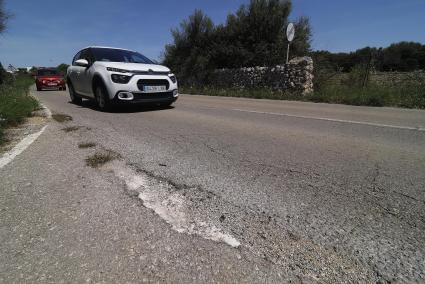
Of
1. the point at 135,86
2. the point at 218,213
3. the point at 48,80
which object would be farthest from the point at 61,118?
the point at 48,80

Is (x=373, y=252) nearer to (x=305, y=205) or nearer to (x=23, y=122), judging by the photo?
(x=305, y=205)

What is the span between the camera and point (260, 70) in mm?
17031

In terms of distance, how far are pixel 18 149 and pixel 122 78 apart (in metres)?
3.33

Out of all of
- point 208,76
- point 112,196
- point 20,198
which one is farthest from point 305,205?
point 208,76

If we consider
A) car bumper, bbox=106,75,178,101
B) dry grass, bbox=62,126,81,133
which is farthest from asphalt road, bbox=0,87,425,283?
car bumper, bbox=106,75,178,101

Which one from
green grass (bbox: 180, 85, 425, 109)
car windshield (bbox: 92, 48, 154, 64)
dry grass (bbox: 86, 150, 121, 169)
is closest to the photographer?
dry grass (bbox: 86, 150, 121, 169)

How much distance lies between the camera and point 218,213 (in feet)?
7.04

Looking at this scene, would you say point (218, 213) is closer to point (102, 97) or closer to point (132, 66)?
point (132, 66)

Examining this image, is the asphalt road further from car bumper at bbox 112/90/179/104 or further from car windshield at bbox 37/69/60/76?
car windshield at bbox 37/69/60/76

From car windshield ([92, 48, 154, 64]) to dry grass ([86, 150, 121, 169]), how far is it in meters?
4.50

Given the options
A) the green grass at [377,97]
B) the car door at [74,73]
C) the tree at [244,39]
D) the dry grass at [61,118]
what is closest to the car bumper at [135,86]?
the dry grass at [61,118]

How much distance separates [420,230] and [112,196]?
220 cm

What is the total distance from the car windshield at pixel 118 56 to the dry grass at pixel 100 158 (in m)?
4.50

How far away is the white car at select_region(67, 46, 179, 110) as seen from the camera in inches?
271
